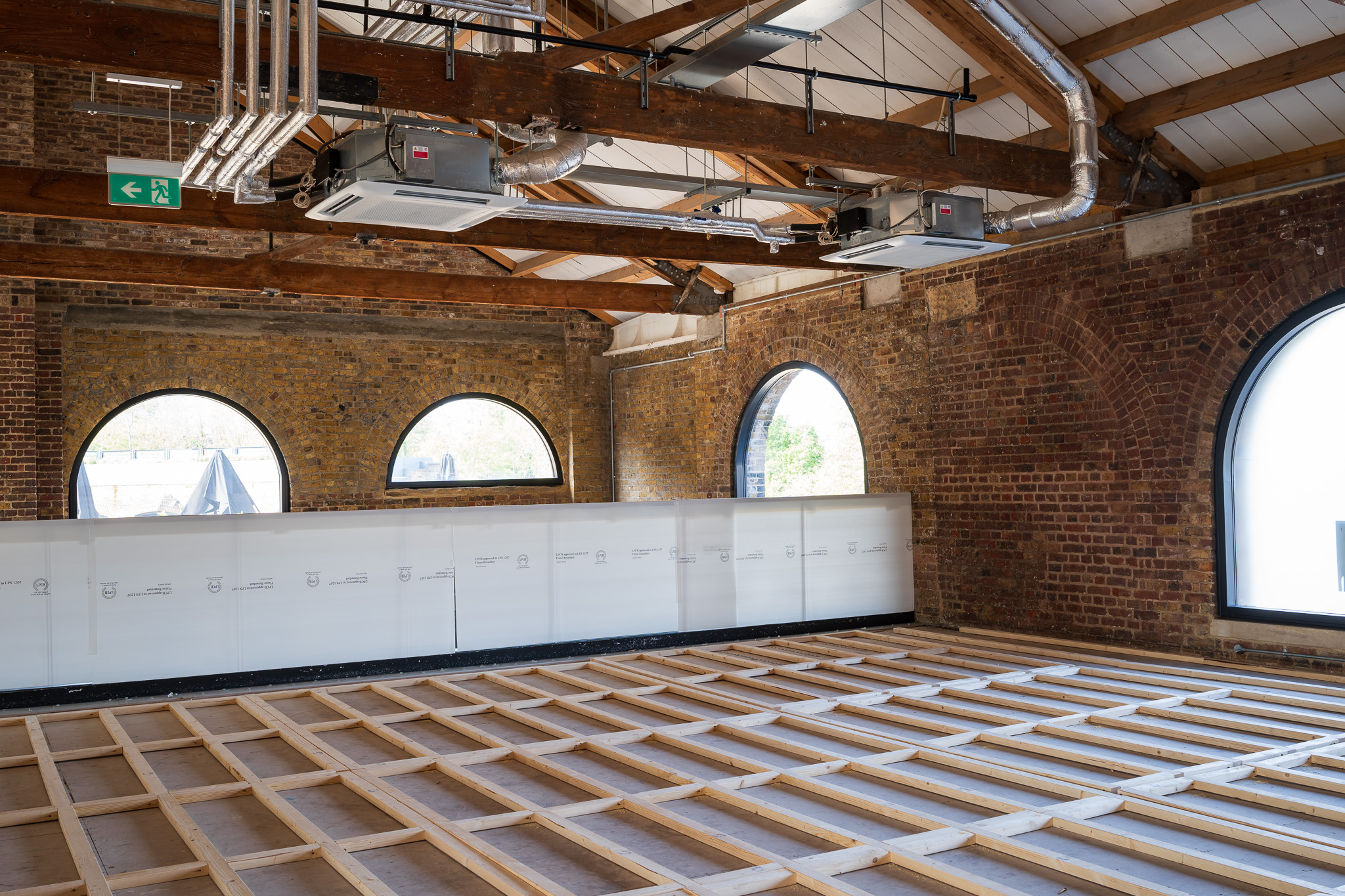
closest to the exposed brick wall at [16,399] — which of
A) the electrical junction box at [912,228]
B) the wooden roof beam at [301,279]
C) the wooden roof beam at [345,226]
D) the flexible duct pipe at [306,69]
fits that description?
the wooden roof beam at [301,279]

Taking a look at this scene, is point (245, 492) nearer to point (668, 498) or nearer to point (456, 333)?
point (456, 333)

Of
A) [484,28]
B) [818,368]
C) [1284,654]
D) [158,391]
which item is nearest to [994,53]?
[484,28]

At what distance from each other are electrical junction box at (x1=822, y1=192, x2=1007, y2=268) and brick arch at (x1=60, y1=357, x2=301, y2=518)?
8075mm

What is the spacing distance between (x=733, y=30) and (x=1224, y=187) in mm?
3650

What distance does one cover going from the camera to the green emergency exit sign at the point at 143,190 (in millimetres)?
6934

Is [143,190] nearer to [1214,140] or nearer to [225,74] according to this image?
[225,74]

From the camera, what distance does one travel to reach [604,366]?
48.0 feet

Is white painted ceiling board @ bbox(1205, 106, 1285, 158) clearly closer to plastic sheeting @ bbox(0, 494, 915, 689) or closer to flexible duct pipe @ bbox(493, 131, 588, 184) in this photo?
plastic sheeting @ bbox(0, 494, 915, 689)

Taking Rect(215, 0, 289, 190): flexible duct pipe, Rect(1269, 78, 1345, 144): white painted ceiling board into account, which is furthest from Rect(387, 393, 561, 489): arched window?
Rect(1269, 78, 1345, 144): white painted ceiling board

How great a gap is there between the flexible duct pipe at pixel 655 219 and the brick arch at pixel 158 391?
234 inches

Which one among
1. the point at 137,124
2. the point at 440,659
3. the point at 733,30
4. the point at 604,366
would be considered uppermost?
the point at 137,124

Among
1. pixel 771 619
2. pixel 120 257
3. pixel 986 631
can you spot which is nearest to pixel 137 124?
pixel 120 257

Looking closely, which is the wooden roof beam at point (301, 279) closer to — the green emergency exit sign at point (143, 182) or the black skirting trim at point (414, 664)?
the green emergency exit sign at point (143, 182)

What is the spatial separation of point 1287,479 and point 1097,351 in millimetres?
1585
